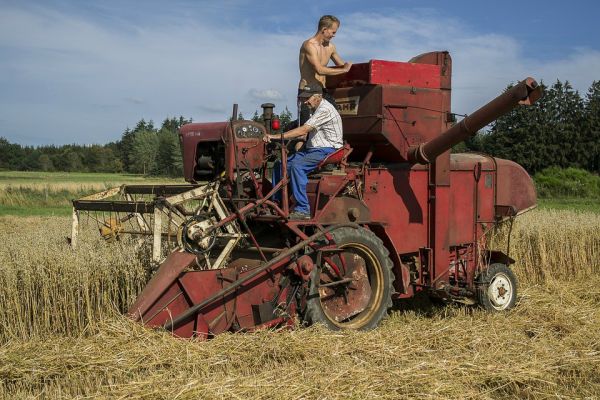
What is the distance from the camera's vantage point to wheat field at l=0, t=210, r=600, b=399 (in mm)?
5066

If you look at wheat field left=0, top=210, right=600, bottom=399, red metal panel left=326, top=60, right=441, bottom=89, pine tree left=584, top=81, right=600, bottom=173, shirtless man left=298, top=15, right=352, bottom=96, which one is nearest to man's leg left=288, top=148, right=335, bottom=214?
shirtless man left=298, top=15, right=352, bottom=96

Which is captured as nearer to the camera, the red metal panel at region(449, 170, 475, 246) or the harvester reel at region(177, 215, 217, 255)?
the harvester reel at region(177, 215, 217, 255)

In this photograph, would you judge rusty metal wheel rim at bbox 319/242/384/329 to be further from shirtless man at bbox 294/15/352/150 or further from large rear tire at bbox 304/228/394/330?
shirtless man at bbox 294/15/352/150

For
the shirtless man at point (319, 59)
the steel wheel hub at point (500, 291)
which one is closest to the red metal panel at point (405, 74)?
the shirtless man at point (319, 59)

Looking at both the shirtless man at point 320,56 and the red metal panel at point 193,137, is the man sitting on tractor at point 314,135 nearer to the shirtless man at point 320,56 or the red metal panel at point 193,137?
the shirtless man at point 320,56

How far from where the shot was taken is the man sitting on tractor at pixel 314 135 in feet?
23.5

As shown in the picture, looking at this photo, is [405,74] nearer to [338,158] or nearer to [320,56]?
[320,56]

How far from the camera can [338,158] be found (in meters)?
7.57

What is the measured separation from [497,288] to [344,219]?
2876 mm

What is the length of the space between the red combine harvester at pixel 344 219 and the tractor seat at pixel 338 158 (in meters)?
0.02

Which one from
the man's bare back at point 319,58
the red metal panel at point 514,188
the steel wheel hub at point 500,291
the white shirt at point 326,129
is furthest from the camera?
the red metal panel at point 514,188

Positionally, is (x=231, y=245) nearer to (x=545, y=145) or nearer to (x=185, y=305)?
(x=185, y=305)

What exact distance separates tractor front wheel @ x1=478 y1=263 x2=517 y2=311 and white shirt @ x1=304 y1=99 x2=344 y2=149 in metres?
2.90

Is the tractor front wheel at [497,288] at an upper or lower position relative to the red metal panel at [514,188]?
lower
